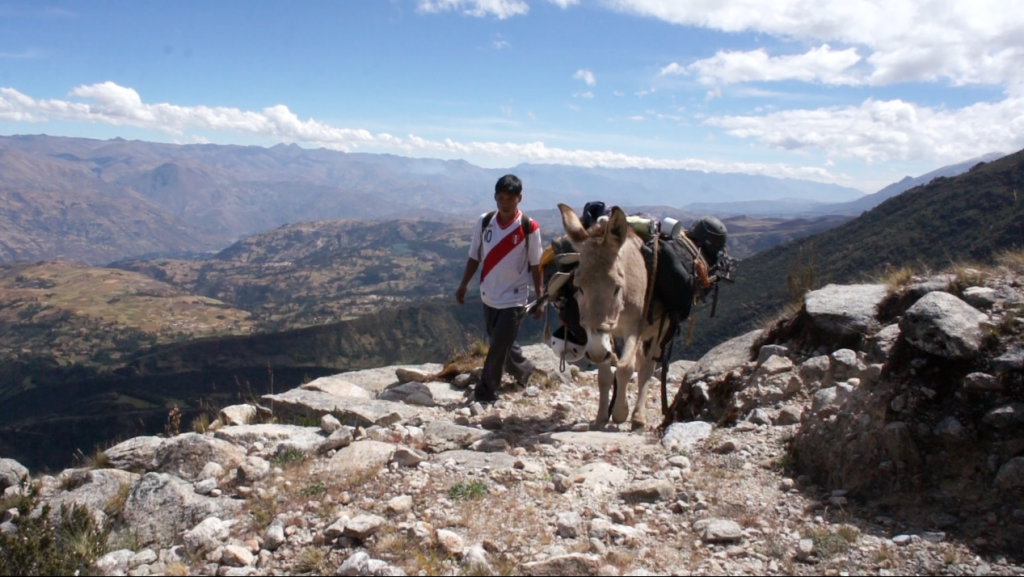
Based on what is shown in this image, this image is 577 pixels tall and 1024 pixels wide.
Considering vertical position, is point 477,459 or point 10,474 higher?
point 477,459

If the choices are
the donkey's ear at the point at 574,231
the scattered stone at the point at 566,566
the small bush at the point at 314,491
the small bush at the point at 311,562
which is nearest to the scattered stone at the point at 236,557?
the small bush at the point at 311,562

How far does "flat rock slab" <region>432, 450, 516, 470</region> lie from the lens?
516 centimetres

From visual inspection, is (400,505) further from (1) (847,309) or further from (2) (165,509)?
(1) (847,309)

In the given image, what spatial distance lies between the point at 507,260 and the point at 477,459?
2.98 meters

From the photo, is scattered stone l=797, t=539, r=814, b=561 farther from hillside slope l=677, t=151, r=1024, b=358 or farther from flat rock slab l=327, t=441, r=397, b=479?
hillside slope l=677, t=151, r=1024, b=358

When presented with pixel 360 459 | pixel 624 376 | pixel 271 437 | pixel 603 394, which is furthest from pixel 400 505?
pixel 603 394

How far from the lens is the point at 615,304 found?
5660mm

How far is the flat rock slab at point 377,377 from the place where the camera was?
10461 mm

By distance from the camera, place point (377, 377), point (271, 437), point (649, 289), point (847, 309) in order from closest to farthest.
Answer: point (271, 437), point (649, 289), point (847, 309), point (377, 377)

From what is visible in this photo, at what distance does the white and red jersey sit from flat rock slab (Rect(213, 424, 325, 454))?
2.82 m

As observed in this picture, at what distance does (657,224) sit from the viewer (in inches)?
292

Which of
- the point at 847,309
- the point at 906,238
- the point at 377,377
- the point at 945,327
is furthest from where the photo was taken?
the point at 906,238

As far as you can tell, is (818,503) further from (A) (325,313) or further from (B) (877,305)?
(A) (325,313)

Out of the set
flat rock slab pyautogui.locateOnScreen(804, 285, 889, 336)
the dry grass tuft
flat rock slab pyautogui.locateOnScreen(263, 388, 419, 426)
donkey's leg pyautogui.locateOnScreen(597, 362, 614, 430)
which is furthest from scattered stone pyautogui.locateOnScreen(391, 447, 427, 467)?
the dry grass tuft
